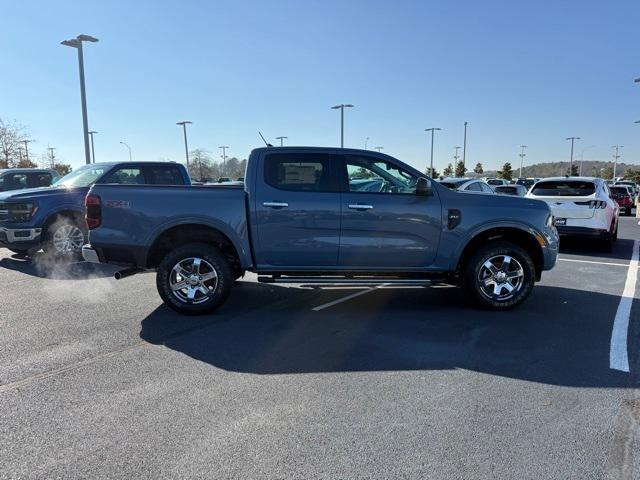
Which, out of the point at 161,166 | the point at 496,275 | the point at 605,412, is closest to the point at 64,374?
the point at 605,412

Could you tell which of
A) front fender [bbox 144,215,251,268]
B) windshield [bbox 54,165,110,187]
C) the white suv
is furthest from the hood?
the white suv

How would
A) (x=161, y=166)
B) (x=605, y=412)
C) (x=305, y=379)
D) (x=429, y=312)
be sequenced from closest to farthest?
(x=605, y=412), (x=305, y=379), (x=429, y=312), (x=161, y=166)

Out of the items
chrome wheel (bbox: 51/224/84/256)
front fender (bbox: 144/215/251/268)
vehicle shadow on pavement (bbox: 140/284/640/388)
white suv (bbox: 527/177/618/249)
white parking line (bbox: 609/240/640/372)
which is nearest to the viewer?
vehicle shadow on pavement (bbox: 140/284/640/388)

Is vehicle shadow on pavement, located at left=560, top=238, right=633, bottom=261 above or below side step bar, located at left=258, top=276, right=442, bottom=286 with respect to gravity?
below

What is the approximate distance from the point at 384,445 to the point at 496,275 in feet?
11.8

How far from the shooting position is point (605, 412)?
3344 mm

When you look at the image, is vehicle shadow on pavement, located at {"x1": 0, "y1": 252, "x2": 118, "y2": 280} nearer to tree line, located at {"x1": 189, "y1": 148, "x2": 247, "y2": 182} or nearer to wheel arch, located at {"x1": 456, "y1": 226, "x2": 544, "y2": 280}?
wheel arch, located at {"x1": 456, "y1": 226, "x2": 544, "y2": 280}

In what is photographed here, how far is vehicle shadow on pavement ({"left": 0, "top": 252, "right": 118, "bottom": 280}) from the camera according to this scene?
8.07 metres

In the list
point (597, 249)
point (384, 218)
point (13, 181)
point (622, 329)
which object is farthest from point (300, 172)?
point (13, 181)

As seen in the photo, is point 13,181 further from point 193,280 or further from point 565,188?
point 565,188

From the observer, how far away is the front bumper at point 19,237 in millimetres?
8594

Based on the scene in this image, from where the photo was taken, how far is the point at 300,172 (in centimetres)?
572

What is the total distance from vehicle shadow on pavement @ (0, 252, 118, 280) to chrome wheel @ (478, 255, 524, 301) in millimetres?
6202

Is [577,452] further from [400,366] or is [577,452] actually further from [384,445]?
[400,366]
